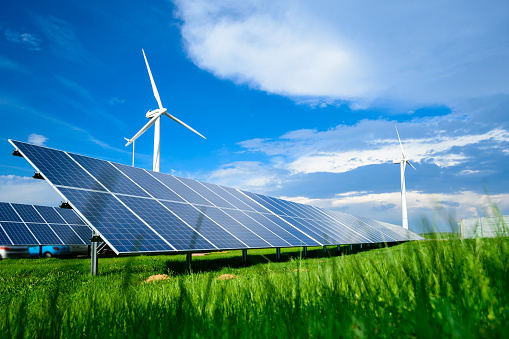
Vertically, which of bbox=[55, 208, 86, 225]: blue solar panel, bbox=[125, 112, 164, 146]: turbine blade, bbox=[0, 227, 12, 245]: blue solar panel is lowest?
bbox=[0, 227, 12, 245]: blue solar panel

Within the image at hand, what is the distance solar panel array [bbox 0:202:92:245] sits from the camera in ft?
72.2

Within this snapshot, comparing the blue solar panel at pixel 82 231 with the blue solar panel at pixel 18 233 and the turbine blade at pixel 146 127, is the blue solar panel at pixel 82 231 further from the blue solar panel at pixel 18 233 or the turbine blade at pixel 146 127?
the turbine blade at pixel 146 127

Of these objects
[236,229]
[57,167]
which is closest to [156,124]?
[236,229]

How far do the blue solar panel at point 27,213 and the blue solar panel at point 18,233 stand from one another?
131 cm

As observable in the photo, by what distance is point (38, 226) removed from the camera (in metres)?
24.3

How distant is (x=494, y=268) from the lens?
304 cm

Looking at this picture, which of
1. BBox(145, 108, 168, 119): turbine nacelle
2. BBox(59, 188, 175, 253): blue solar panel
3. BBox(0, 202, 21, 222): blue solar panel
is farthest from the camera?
BBox(145, 108, 168, 119): turbine nacelle

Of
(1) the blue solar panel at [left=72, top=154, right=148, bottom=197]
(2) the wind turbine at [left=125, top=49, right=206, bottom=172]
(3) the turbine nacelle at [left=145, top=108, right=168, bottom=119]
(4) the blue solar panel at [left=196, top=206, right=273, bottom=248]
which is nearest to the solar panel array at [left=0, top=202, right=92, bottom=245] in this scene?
(2) the wind turbine at [left=125, top=49, right=206, bottom=172]

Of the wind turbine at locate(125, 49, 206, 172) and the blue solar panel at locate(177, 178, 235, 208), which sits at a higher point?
the wind turbine at locate(125, 49, 206, 172)

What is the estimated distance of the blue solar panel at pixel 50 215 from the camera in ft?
86.1

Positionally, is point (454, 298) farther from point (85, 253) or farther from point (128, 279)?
point (85, 253)

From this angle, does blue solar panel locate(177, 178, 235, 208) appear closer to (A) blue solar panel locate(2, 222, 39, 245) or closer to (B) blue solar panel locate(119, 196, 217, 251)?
(B) blue solar panel locate(119, 196, 217, 251)

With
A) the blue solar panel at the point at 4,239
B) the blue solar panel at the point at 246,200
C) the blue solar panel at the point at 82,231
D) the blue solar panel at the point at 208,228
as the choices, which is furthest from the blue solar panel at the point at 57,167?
the blue solar panel at the point at 82,231

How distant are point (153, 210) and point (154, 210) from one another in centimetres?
4
